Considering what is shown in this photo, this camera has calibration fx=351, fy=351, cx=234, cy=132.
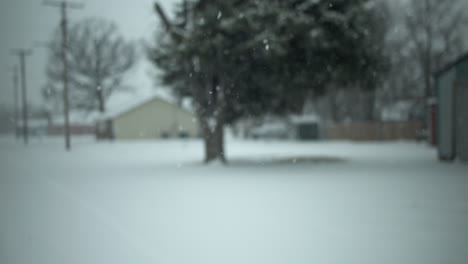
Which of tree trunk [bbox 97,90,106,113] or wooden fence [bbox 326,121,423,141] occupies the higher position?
tree trunk [bbox 97,90,106,113]

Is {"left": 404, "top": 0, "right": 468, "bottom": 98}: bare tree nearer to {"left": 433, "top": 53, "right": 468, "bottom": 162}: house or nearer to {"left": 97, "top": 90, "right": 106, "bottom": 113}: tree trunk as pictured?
{"left": 433, "top": 53, "right": 468, "bottom": 162}: house

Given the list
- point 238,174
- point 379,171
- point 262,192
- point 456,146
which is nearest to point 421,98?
point 456,146

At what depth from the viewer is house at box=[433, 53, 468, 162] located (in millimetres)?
11922

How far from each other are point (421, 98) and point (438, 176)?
25.1 meters

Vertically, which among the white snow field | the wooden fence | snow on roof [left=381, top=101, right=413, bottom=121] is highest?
snow on roof [left=381, top=101, right=413, bottom=121]

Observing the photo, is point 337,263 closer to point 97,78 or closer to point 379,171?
point 379,171

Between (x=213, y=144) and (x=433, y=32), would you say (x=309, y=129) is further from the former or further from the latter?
(x=213, y=144)

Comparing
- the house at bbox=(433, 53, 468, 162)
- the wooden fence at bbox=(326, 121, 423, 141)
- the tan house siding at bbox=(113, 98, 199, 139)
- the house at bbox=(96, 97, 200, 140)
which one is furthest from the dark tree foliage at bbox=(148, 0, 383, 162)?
the tan house siding at bbox=(113, 98, 199, 139)

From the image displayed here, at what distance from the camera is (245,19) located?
1124 cm

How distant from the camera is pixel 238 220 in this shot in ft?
17.9

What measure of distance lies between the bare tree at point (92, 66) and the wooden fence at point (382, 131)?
2887cm

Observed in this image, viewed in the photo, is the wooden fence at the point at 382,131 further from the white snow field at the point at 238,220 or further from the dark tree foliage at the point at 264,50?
the white snow field at the point at 238,220

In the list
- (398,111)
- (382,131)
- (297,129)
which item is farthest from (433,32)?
(297,129)

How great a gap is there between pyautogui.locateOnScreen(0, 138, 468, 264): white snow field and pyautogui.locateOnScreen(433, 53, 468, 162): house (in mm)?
3077
